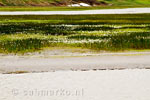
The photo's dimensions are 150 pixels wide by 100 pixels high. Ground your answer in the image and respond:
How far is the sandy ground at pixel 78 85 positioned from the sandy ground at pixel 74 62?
1.43 metres

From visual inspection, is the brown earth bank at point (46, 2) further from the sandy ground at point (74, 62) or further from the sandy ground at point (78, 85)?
the sandy ground at point (78, 85)

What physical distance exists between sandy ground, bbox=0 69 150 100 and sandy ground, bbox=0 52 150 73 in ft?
4.68

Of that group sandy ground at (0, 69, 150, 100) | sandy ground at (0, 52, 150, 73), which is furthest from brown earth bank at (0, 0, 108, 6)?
sandy ground at (0, 69, 150, 100)

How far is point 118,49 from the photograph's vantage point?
94.8 feet

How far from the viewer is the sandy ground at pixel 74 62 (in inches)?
865

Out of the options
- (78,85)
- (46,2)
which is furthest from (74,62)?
(46,2)

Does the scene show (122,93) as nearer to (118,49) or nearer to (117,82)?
(117,82)

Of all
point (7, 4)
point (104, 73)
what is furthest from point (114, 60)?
point (7, 4)

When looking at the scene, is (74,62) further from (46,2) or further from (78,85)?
(46,2)

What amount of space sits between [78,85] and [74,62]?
19.8 ft

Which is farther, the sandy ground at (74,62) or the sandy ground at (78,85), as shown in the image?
the sandy ground at (74,62)

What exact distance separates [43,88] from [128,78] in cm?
383

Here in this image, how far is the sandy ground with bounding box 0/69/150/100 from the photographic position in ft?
52.1

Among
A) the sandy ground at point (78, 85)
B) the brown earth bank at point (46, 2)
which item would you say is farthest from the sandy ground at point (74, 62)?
the brown earth bank at point (46, 2)
